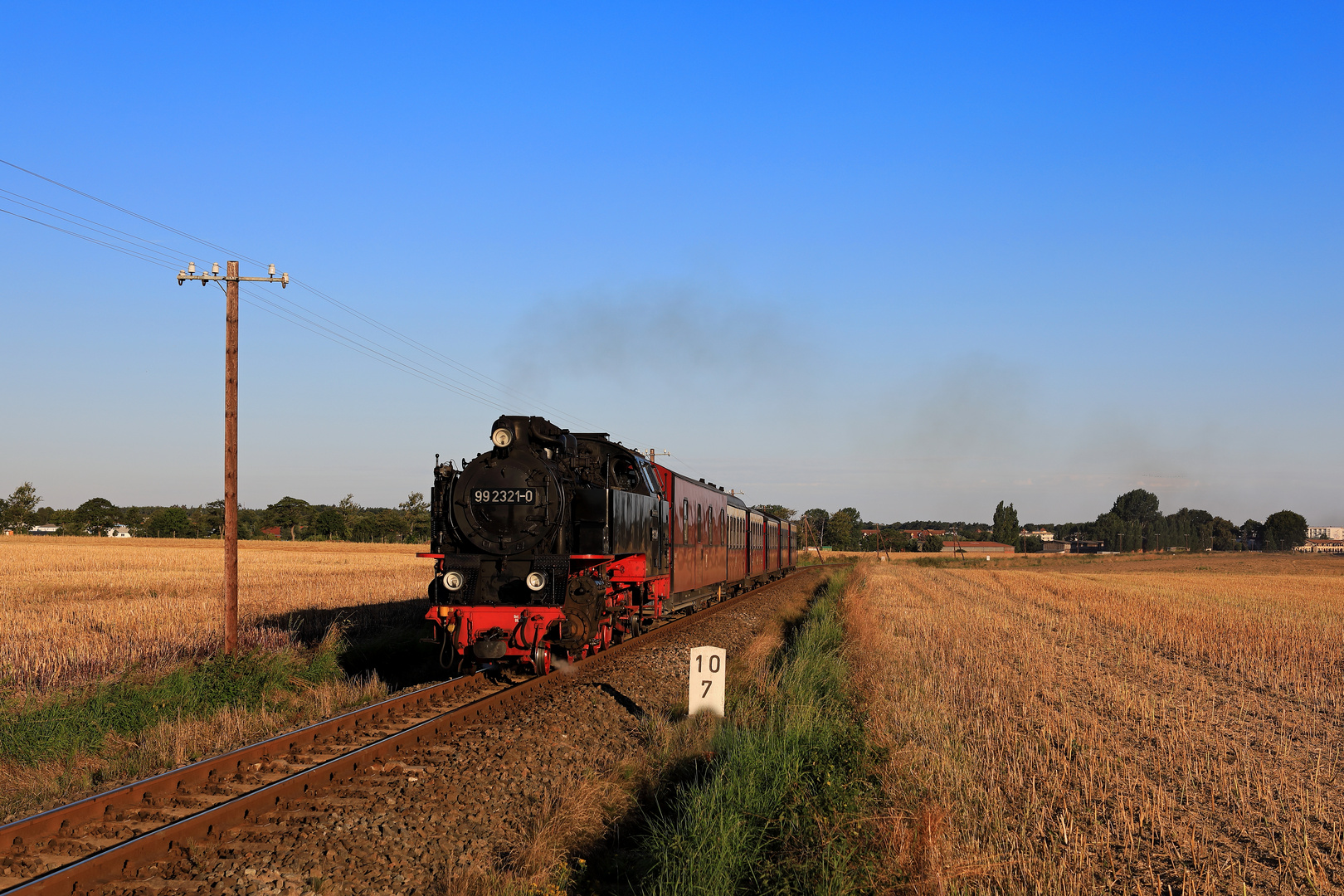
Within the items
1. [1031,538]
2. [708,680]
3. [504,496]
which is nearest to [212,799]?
[708,680]

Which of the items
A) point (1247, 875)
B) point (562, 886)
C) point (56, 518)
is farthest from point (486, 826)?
point (56, 518)

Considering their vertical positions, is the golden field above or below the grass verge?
below

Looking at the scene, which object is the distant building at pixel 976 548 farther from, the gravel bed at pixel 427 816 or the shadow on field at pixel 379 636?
the gravel bed at pixel 427 816

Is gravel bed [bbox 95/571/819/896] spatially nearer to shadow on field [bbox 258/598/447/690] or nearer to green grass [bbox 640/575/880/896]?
green grass [bbox 640/575/880/896]

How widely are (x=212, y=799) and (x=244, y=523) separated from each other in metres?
135

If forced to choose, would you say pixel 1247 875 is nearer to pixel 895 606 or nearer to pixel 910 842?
pixel 910 842

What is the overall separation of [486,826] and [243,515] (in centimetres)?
14885

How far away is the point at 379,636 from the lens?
1778cm

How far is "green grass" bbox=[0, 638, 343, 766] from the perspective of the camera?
29.6 feet

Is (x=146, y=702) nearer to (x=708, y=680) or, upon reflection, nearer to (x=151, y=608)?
(x=708, y=680)

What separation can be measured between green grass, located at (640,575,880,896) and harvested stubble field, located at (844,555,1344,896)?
0.37 m

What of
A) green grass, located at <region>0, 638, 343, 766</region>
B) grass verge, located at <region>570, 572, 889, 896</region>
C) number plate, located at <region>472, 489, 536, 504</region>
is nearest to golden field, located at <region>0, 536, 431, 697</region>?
green grass, located at <region>0, 638, 343, 766</region>

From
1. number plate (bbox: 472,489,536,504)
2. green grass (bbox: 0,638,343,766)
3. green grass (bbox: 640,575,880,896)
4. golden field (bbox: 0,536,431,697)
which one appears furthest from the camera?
golden field (bbox: 0,536,431,697)

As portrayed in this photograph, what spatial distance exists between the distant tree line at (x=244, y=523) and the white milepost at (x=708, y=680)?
99482 mm
